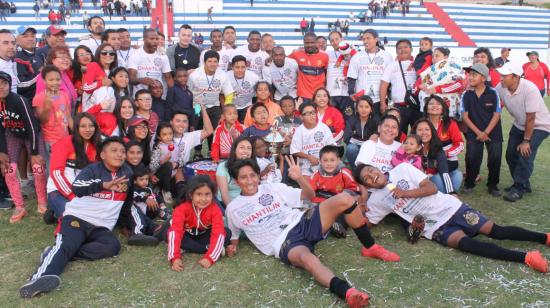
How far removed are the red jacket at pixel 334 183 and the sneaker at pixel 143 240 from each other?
1.73 metres

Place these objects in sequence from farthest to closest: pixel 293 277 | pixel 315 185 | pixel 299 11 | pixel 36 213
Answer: pixel 299 11 → pixel 36 213 → pixel 315 185 → pixel 293 277

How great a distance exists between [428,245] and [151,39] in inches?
187

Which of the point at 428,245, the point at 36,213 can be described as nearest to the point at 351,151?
the point at 428,245

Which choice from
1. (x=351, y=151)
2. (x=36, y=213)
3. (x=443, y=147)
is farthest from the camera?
(x=351, y=151)

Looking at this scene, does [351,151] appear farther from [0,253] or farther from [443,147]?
[0,253]

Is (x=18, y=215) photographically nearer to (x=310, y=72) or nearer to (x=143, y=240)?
(x=143, y=240)

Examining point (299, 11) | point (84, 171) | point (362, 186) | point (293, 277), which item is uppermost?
point (299, 11)

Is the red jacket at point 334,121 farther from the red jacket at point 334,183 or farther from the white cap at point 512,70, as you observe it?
the white cap at point 512,70

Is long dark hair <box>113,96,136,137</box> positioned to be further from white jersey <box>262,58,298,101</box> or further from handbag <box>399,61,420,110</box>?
handbag <box>399,61,420,110</box>

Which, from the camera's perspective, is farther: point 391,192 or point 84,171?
point 391,192

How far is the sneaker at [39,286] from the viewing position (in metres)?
3.48

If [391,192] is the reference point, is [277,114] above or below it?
above

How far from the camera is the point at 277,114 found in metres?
6.61

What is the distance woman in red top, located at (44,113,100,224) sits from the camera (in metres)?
4.70
